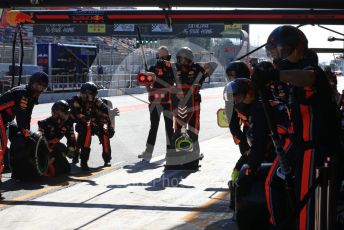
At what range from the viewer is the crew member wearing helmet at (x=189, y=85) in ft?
32.0

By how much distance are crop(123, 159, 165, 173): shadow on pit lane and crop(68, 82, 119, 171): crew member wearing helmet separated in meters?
0.47

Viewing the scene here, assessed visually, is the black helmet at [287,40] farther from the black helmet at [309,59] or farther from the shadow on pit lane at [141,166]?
the shadow on pit lane at [141,166]

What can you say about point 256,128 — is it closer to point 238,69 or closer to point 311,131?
point 311,131

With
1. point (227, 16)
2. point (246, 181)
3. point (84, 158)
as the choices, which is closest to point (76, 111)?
point (84, 158)

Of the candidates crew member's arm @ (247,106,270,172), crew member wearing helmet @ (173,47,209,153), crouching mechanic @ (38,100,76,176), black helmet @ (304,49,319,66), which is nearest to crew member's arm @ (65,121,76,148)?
crouching mechanic @ (38,100,76,176)

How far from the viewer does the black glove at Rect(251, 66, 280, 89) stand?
3.80m

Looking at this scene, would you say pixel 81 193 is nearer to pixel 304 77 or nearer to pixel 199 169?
pixel 199 169

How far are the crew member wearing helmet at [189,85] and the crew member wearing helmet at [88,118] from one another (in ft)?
3.80

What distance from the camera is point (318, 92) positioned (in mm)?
4012

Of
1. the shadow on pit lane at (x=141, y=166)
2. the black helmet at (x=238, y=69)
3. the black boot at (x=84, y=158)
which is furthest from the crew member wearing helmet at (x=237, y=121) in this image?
the black boot at (x=84, y=158)

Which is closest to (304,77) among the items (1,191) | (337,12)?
(337,12)

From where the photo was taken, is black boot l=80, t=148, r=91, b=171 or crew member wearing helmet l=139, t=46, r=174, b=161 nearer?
black boot l=80, t=148, r=91, b=171

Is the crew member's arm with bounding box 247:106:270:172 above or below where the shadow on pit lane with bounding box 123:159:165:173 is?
above

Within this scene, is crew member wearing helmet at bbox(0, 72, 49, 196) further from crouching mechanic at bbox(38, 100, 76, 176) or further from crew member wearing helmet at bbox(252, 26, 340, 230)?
crew member wearing helmet at bbox(252, 26, 340, 230)
